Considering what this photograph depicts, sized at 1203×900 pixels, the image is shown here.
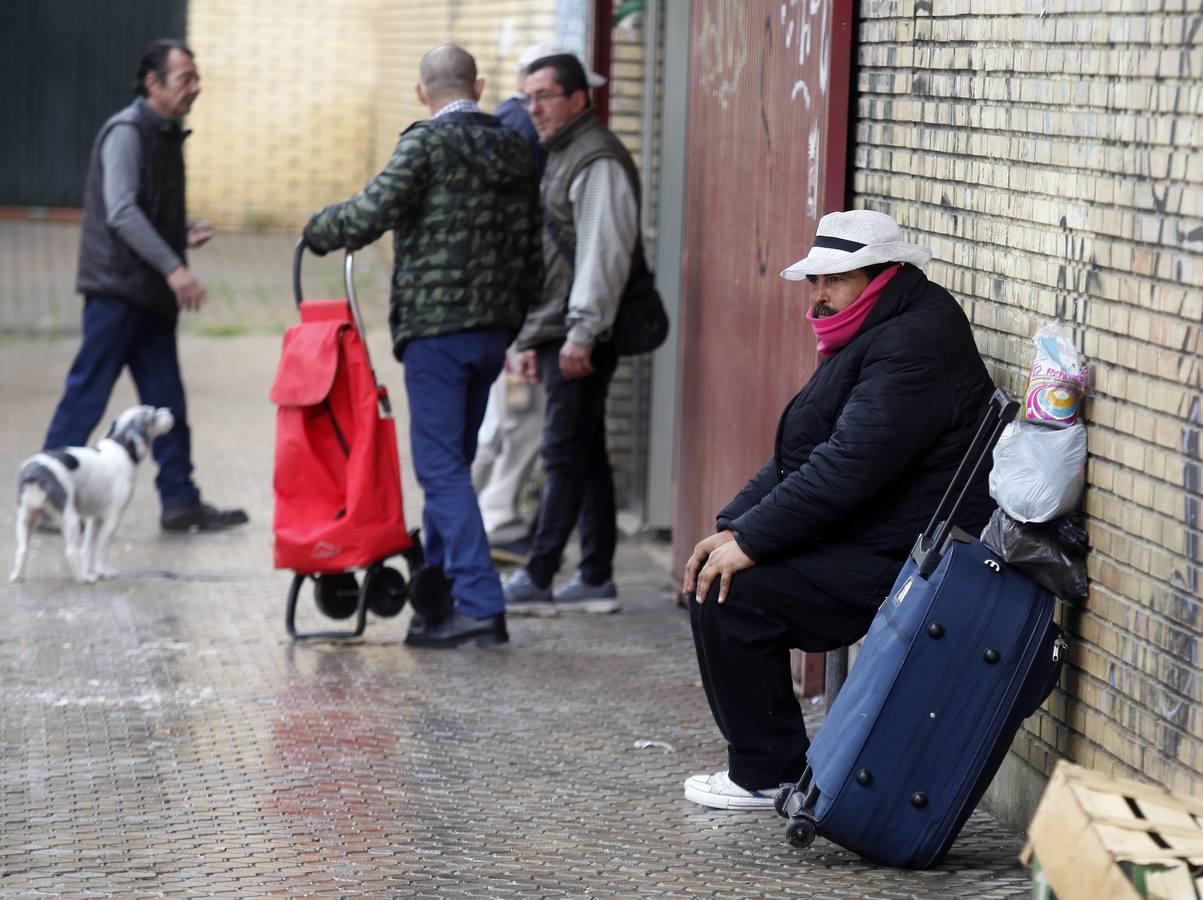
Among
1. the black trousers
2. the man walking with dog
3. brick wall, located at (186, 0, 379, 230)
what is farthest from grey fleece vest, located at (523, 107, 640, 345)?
brick wall, located at (186, 0, 379, 230)

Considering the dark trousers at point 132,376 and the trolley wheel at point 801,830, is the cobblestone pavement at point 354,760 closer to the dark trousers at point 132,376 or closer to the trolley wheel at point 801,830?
the trolley wheel at point 801,830

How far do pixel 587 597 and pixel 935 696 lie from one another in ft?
10.7

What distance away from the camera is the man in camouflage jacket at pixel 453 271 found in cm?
612

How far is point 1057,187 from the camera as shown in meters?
4.11

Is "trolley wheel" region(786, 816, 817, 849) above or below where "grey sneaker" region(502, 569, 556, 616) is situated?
above

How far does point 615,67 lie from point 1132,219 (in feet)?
16.3

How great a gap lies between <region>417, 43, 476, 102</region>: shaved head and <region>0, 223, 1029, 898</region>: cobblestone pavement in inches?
76.3

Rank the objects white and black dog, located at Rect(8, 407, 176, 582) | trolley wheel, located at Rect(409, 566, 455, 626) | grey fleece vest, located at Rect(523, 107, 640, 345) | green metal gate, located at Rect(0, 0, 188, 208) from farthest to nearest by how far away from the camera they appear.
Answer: green metal gate, located at Rect(0, 0, 188, 208) → white and black dog, located at Rect(8, 407, 176, 582) → grey fleece vest, located at Rect(523, 107, 640, 345) → trolley wheel, located at Rect(409, 566, 455, 626)

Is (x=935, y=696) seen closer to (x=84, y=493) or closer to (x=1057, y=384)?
(x=1057, y=384)

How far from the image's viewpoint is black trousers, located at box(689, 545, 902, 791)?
4.38m

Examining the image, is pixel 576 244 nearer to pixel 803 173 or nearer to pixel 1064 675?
pixel 803 173

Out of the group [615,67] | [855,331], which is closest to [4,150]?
[615,67]

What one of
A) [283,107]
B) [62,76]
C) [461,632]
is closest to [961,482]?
[461,632]

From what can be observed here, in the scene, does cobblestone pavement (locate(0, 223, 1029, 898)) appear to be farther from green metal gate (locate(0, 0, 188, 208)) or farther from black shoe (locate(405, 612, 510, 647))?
green metal gate (locate(0, 0, 188, 208))
